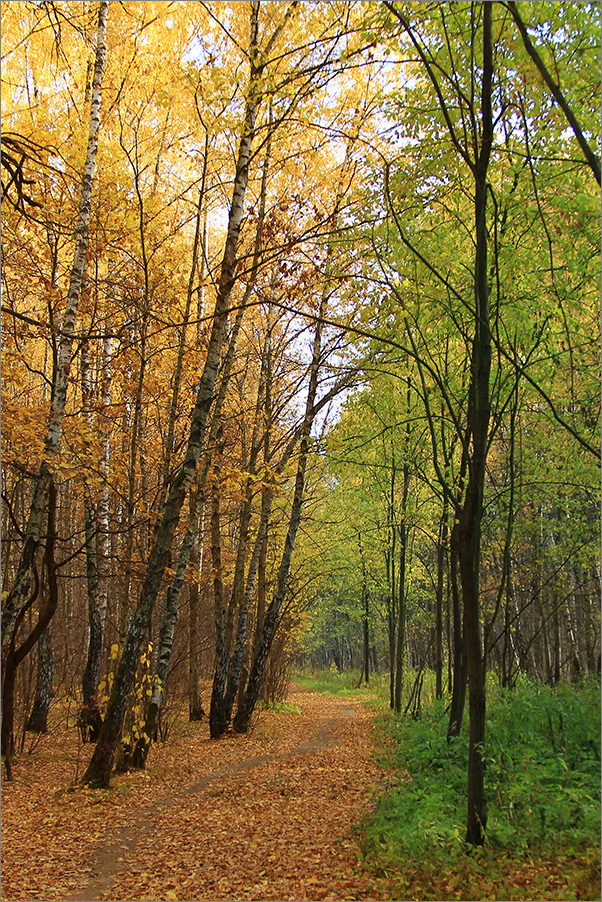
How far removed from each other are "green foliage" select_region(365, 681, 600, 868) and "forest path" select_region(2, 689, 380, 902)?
45cm

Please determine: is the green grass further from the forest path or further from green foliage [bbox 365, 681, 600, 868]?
green foliage [bbox 365, 681, 600, 868]

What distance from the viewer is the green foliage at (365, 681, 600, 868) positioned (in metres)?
3.83

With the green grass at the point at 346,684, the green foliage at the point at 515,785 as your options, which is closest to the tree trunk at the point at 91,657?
the green foliage at the point at 515,785

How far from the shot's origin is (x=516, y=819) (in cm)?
419

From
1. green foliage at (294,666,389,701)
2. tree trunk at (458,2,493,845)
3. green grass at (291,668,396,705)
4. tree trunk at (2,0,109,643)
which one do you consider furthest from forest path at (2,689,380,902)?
green foliage at (294,666,389,701)

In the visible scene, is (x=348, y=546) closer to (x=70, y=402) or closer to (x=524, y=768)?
(x=70, y=402)

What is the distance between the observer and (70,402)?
13922 millimetres

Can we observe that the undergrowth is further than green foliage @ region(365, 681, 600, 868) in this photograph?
No

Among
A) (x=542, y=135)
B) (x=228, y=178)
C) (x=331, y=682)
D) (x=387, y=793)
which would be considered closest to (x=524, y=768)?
(x=387, y=793)

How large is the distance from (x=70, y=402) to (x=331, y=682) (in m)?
20.1

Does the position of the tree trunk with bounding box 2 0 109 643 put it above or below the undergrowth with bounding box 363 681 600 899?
above

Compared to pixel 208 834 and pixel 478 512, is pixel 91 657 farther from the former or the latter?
pixel 478 512

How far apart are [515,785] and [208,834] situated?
2.72 metres

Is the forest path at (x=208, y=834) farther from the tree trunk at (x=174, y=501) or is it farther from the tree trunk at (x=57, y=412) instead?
the tree trunk at (x=57, y=412)
